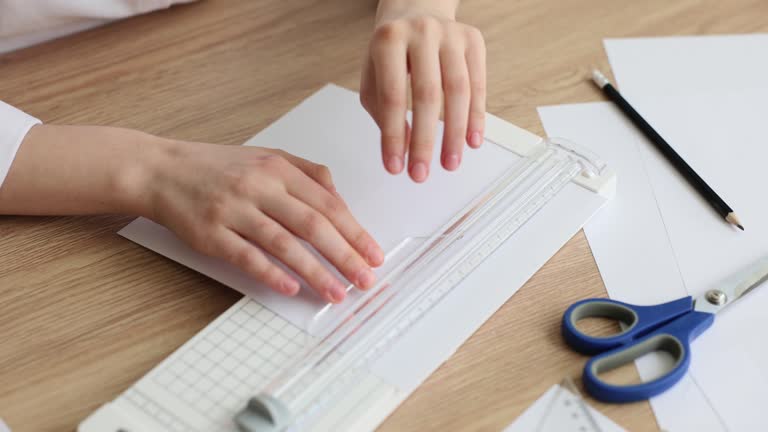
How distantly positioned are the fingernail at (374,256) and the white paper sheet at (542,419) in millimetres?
164

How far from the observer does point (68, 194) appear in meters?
0.68

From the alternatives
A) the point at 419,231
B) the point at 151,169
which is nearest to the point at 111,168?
the point at 151,169

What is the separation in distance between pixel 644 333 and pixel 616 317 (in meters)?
0.03

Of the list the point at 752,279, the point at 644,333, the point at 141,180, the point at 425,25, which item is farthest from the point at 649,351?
the point at 141,180

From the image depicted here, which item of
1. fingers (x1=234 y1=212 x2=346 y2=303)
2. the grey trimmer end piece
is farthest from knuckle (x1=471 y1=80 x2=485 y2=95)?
the grey trimmer end piece

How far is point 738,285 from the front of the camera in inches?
24.2

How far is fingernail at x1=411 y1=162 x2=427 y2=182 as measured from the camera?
639mm

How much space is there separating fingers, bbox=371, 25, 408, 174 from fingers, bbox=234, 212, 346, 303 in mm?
102

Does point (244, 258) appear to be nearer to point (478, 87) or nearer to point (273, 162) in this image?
point (273, 162)

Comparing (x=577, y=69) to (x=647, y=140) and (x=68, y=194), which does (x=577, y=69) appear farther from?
→ (x=68, y=194)

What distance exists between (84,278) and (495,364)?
347 millimetres

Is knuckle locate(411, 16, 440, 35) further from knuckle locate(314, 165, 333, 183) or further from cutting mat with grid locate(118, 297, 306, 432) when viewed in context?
cutting mat with grid locate(118, 297, 306, 432)

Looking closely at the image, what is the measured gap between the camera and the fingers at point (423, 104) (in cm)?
64

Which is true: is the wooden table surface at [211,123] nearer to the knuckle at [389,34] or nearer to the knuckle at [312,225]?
the knuckle at [312,225]
